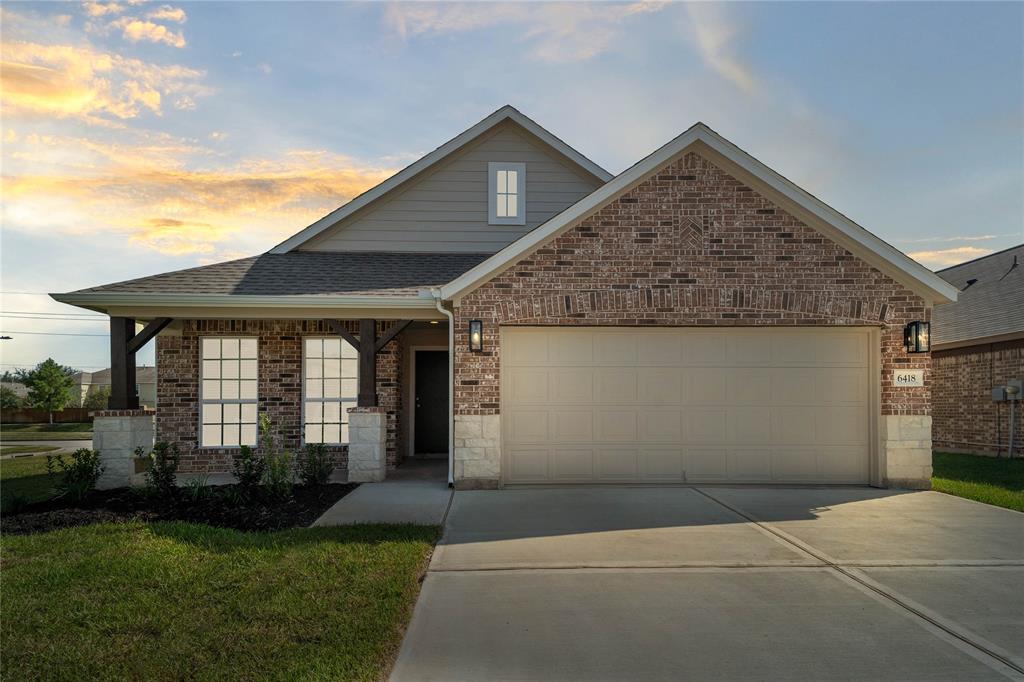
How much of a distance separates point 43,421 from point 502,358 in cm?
3644

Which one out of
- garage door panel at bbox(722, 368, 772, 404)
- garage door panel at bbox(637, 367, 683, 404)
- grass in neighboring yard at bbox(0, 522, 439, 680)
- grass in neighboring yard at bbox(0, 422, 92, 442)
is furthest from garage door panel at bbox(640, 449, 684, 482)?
grass in neighboring yard at bbox(0, 422, 92, 442)

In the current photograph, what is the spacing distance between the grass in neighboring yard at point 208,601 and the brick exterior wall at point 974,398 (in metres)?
15.8

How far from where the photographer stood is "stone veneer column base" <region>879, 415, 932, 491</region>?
1065 cm

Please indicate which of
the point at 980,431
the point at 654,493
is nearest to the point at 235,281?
the point at 654,493

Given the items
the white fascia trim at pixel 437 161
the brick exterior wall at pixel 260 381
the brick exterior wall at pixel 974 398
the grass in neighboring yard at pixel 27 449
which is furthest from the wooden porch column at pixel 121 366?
the brick exterior wall at pixel 974 398

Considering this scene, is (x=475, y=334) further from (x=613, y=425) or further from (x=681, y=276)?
(x=681, y=276)

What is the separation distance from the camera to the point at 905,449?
35.1 feet

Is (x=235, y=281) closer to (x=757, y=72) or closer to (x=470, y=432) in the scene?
(x=470, y=432)

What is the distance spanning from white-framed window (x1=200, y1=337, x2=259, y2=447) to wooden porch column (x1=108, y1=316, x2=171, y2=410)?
1.07 m

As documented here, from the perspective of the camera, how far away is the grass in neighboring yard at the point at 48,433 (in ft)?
85.2

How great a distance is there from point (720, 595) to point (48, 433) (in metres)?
30.8

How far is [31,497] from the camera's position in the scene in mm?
10328

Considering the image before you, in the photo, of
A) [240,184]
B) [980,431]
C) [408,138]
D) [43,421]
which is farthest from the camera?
[43,421]

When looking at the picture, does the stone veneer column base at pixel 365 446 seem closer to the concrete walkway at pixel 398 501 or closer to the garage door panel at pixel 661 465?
the concrete walkway at pixel 398 501
